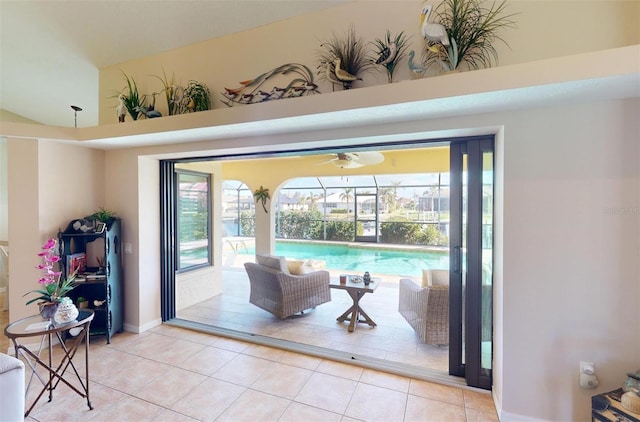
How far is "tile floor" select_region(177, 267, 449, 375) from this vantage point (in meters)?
3.14

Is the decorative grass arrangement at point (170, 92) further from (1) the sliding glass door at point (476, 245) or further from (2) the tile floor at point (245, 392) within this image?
(1) the sliding glass door at point (476, 245)

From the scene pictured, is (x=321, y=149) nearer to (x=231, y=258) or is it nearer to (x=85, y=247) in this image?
(x=85, y=247)

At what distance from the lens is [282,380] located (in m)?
2.61

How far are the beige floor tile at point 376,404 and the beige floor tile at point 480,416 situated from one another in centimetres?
48

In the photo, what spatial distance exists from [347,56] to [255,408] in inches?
119

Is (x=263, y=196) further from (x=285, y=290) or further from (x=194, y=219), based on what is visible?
(x=285, y=290)

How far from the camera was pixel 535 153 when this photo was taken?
80.0 inches

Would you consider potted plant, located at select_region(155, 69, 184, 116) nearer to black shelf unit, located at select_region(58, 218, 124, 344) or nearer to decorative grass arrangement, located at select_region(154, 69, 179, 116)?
decorative grass arrangement, located at select_region(154, 69, 179, 116)

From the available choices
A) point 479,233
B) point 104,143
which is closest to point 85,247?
point 104,143

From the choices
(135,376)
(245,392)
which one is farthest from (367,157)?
(135,376)

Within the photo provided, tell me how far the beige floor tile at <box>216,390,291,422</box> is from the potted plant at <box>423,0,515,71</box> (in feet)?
9.56

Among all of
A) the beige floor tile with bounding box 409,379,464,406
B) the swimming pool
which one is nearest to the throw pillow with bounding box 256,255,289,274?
the beige floor tile with bounding box 409,379,464,406

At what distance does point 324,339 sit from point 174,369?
166 centimetres

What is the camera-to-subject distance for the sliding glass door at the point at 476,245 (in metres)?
2.43
